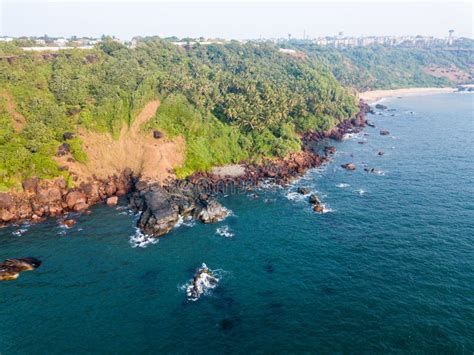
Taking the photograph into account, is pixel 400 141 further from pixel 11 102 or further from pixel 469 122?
pixel 11 102

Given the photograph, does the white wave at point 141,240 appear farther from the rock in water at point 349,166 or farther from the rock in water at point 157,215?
the rock in water at point 349,166

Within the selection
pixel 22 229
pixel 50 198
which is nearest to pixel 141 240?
pixel 22 229

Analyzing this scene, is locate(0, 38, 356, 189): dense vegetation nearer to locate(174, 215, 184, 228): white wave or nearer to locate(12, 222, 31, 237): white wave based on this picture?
locate(12, 222, 31, 237): white wave

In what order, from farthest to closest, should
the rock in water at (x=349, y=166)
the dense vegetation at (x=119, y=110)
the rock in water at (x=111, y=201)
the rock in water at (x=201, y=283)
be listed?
the rock in water at (x=349, y=166), the dense vegetation at (x=119, y=110), the rock in water at (x=111, y=201), the rock in water at (x=201, y=283)

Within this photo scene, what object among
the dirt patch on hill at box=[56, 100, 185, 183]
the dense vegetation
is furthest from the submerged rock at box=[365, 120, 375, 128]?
the dirt patch on hill at box=[56, 100, 185, 183]

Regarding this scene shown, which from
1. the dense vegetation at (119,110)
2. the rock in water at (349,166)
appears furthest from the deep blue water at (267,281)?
the dense vegetation at (119,110)

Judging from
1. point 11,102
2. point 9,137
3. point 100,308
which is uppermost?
point 11,102

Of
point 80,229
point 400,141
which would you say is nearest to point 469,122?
point 400,141
